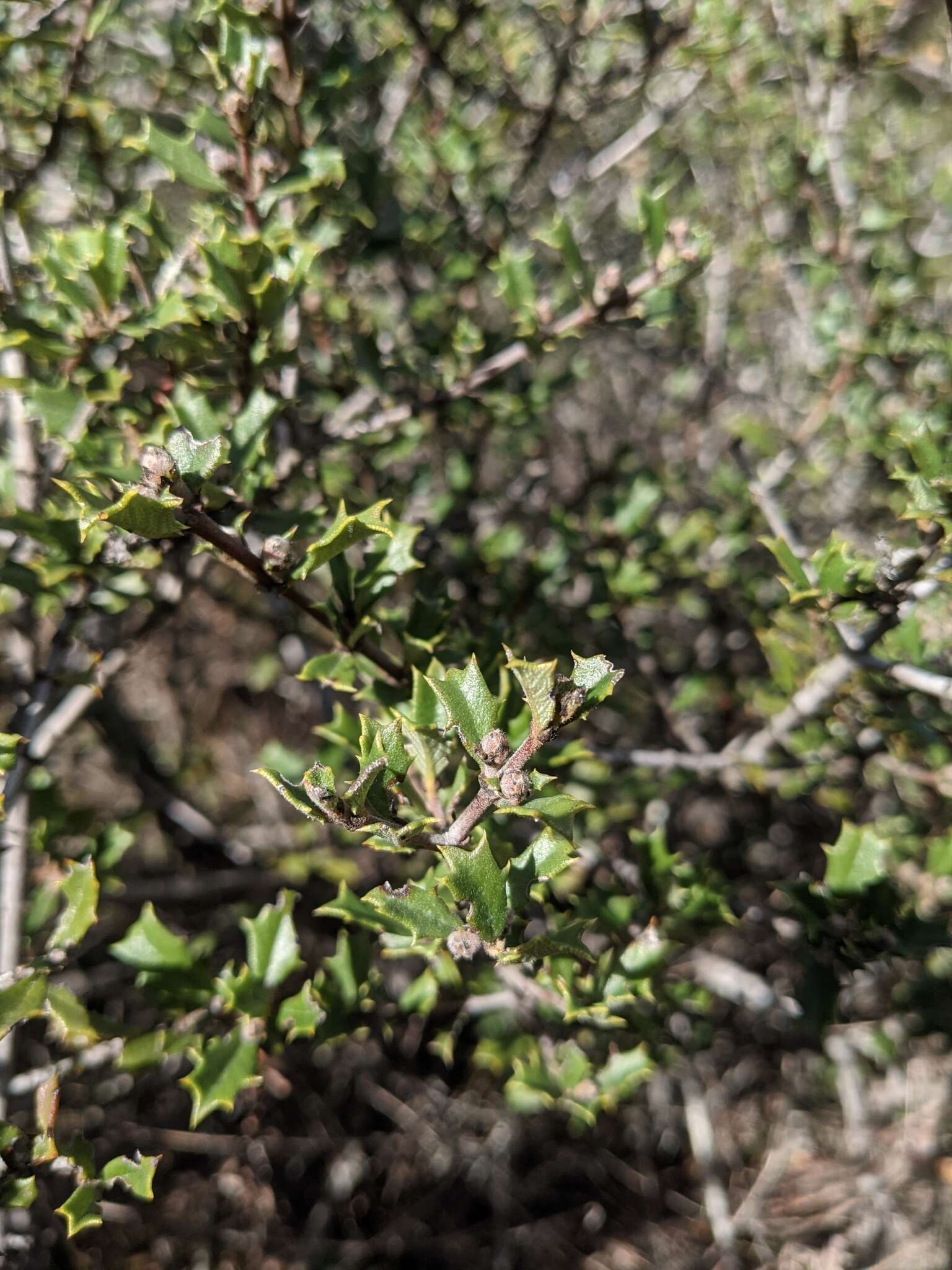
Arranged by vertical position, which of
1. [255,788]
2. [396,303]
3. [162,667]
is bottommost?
[255,788]

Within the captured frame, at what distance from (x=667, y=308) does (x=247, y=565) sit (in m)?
0.98

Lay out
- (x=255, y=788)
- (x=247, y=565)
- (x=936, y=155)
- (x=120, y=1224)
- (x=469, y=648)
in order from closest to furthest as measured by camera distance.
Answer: (x=247, y=565) → (x=469, y=648) → (x=120, y=1224) → (x=255, y=788) → (x=936, y=155)

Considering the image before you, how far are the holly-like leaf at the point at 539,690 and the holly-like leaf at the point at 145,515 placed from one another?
1.27 feet

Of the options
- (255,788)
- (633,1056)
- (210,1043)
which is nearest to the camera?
(210,1043)

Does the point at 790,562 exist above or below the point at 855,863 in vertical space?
above

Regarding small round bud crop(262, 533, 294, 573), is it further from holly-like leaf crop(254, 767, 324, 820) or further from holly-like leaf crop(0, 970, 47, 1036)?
holly-like leaf crop(0, 970, 47, 1036)

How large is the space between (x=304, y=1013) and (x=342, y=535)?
79 centimetres

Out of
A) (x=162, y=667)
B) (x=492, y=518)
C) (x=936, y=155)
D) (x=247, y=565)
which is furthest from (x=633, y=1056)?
(x=936, y=155)

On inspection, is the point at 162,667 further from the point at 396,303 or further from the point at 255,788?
the point at 396,303

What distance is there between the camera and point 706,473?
2742 mm

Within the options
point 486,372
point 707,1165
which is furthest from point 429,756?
point 707,1165

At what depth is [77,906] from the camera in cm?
132

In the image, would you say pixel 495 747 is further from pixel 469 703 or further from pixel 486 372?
pixel 486 372

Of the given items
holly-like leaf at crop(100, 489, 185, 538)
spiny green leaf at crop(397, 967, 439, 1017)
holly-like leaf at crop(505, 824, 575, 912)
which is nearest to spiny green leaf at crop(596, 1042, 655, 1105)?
spiny green leaf at crop(397, 967, 439, 1017)
